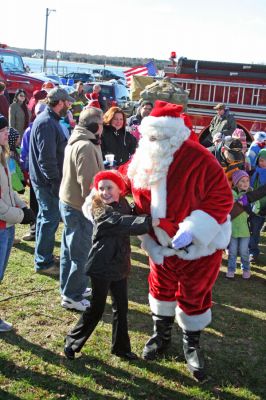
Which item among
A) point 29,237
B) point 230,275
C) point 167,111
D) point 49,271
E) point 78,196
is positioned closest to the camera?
point 167,111

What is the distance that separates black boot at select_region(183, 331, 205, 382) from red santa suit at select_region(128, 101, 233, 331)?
9cm

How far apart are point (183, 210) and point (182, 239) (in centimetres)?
28

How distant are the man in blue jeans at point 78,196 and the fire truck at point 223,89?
7.07m

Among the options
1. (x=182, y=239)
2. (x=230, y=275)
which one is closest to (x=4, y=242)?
(x=182, y=239)

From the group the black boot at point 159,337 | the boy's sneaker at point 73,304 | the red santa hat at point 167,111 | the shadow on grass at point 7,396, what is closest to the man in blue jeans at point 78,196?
the boy's sneaker at point 73,304

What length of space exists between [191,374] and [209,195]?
1.48 meters

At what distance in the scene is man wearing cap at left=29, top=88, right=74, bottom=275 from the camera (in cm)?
493

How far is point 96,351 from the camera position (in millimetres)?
3898

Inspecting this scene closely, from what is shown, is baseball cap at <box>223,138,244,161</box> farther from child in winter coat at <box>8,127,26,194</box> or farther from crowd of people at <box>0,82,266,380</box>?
child in winter coat at <box>8,127,26,194</box>

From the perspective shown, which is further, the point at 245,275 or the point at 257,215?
the point at 257,215

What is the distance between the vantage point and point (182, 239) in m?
3.30

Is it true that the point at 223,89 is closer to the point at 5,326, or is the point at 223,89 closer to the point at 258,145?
the point at 258,145

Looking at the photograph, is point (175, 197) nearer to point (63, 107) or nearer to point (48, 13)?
point (63, 107)

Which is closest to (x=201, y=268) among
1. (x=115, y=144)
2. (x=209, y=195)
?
(x=209, y=195)
